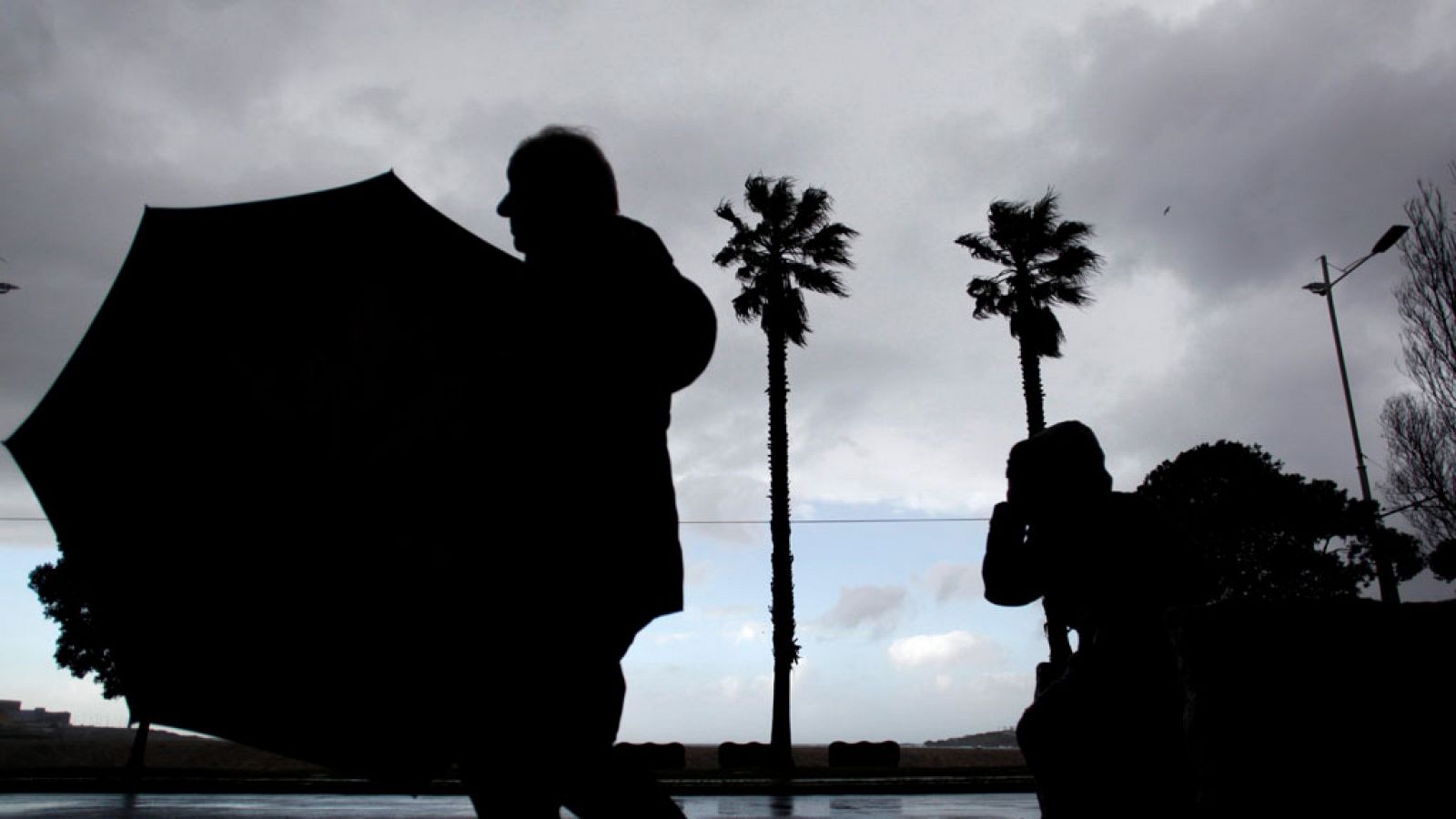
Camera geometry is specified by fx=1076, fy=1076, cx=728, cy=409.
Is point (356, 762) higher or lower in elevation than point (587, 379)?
lower

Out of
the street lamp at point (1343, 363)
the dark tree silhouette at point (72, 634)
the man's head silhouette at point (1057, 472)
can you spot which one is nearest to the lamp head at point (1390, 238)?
the street lamp at point (1343, 363)

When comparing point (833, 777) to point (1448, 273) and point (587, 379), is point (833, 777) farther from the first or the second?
point (587, 379)

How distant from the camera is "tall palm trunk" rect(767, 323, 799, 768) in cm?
2134

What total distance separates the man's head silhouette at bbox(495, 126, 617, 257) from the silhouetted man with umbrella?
133 mm

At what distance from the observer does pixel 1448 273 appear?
2153 cm

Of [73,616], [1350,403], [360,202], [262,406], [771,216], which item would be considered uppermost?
[771,216]

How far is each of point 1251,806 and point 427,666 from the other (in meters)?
1.79

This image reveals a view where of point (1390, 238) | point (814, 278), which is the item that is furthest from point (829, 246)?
point (1390, 238)

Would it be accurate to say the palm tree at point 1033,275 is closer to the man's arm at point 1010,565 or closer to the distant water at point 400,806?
the distant water at point 400,806

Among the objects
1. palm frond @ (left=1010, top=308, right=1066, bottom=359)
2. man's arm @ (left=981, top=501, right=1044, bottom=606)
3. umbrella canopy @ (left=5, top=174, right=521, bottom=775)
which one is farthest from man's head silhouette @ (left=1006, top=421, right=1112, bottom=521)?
palm frond @ (left=1010, top=308, right=1066, bottom=359)

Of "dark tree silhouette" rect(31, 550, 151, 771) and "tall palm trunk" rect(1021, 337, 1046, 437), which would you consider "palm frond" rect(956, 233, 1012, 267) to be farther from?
"dark tree silhouette" rect(31, 550, 151, 771)

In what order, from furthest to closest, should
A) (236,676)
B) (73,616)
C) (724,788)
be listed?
(73,616), (724,788), (236,676)

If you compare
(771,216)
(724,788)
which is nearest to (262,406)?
(724,788)

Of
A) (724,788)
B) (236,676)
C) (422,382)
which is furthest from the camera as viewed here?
(724,788)
